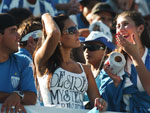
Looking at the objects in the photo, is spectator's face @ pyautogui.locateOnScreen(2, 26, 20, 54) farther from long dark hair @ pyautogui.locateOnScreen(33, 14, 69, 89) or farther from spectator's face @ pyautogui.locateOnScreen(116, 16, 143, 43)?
spectator's face @ pyautogui.locateOnScreen(116, 16, 143, 43)

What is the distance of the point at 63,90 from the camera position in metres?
4.38

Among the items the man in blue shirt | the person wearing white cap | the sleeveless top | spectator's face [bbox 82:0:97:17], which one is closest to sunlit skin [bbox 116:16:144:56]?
the sleeveless top

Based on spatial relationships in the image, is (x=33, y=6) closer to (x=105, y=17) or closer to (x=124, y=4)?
(x=105, y=17)

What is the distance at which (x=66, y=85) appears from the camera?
4.39 meters

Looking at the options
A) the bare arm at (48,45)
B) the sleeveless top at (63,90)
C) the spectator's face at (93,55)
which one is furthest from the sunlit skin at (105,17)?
the sleeveless top at (63,90)

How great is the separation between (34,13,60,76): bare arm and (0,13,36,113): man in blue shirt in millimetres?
358

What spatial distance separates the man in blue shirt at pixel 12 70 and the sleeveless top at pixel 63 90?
40 cm

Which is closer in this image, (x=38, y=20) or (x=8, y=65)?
(x=8, y=65)

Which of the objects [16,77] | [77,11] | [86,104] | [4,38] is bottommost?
[86,104]

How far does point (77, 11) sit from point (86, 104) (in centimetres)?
348

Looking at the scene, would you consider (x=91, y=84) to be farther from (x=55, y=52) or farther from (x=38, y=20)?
(x=38, y=20)

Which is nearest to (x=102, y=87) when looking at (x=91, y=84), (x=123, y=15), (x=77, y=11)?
(x=91, y=84)

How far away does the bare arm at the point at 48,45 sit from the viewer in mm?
4352

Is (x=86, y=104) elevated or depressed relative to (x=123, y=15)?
depressed
